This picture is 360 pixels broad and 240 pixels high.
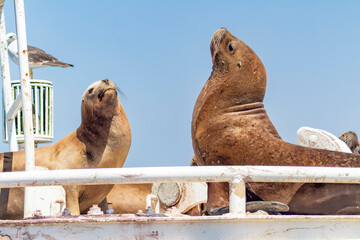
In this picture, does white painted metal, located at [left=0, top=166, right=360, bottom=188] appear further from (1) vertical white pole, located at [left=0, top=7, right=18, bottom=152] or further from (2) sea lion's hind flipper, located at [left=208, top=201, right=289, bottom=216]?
(1) vertical white pole, located at [left=0, top=7, right=18, bottom=152]

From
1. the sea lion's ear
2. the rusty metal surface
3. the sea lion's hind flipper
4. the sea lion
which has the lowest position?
the rusty metal surface

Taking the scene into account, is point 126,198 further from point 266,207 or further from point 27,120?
point 266,207

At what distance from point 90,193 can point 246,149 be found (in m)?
2.46

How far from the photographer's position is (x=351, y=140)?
1101 cm

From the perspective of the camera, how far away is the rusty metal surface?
3.86 metres

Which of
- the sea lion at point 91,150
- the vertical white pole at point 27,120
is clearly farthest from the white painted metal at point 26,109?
the sea lion at point 91,150

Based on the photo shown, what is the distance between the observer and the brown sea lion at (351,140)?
35.9 ft

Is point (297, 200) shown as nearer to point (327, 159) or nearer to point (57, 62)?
point (327, 159)

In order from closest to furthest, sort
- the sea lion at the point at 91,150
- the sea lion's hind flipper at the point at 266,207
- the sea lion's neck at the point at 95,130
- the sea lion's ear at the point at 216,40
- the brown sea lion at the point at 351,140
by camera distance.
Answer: the sea lion's hind flipper at the point at 266,207, the sea lion's ear at the point at 216,40, the sea lion at the point at 91,150, the sea lion's neck at the point at 95,130, the brown sea lion at the point at 351,140

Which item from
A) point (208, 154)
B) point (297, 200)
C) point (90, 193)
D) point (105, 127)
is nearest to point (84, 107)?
point (105, 127)

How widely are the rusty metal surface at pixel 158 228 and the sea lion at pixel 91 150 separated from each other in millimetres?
3306

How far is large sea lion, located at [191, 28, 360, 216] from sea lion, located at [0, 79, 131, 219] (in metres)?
1.48

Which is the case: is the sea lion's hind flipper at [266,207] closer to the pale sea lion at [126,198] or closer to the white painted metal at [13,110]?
the pale sea lion at [126,198]

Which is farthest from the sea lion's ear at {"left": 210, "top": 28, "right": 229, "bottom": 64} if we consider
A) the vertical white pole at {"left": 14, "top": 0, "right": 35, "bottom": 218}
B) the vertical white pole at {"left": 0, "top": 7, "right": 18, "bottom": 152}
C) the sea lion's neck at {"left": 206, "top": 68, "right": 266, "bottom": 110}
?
the vertical white pole at {"left": 0, "top": 7, "right": 18, "bottom": 152}
